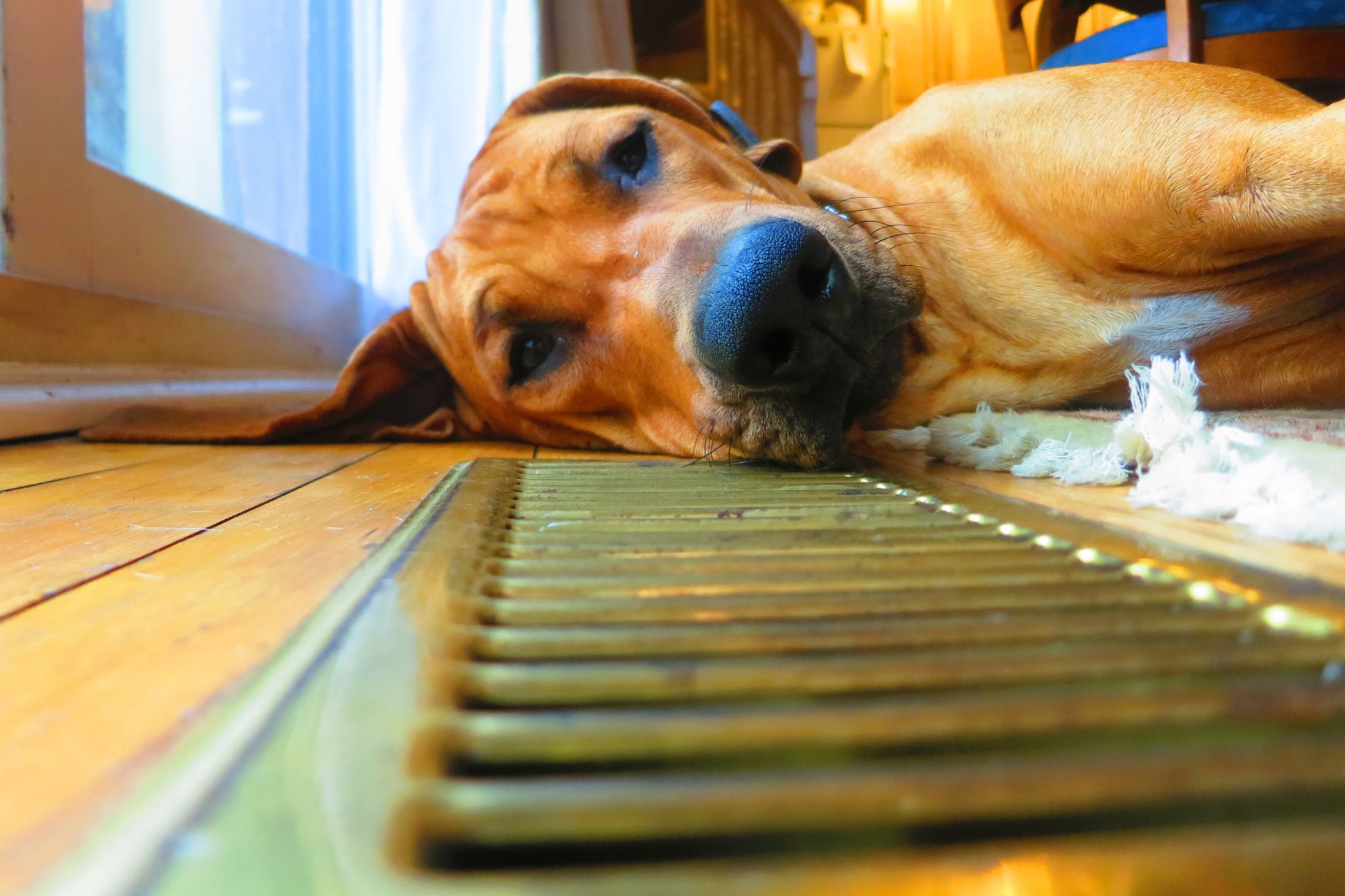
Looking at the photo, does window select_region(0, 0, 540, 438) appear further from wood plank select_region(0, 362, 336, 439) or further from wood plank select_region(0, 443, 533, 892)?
wood plank select_region(0, 443, 533, 892)

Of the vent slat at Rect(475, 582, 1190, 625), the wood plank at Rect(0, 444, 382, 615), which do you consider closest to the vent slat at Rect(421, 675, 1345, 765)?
the vent slat at Rect(475, 582, 1190, 625)

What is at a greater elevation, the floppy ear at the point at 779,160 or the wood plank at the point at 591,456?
the floppy ear at the point at 779,160

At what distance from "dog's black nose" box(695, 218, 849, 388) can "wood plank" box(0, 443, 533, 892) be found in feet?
1.91

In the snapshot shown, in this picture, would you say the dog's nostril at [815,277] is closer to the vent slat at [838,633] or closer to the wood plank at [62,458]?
the vent slat at [838,633]

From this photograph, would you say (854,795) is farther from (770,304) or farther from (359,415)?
(359,415)

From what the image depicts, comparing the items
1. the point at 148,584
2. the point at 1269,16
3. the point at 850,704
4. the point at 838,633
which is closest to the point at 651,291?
the point at 148,584

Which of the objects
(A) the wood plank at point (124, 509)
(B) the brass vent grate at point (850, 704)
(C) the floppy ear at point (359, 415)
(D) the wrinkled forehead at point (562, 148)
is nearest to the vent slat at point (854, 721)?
(B) the brass vent grate at point (850, 704)

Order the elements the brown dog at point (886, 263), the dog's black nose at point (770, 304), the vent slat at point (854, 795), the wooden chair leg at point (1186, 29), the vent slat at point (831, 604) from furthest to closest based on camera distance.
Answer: the wooden chair leg at point (1186, 29)
the brown dog at point (886, 263)
the dog's black nose at point (770, 304)
the vent slat at point (831, 604)
the vent slat at point (854, 795)

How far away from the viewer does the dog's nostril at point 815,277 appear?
1.40 meters

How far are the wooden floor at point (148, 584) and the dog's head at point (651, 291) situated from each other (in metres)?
0.30

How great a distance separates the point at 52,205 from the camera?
2.28 meters

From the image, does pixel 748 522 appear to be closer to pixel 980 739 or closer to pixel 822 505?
pixel 822 505

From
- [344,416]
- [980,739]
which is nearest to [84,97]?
[344,416]

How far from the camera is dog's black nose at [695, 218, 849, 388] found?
1366mm
